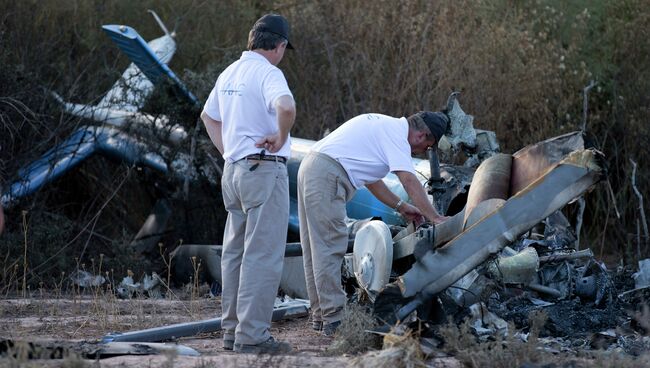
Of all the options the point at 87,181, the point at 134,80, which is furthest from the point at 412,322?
the point at 87,181

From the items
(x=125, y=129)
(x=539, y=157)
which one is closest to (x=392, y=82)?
(x=125, y=129)

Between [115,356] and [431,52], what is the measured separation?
8287mm

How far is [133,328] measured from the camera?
7582 mm

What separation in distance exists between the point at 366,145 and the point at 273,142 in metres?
1.33

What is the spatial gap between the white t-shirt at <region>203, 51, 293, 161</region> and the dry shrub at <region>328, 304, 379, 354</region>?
3.59 ft

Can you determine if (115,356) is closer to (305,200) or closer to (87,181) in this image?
(305,200)

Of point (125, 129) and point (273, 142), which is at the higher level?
point (125, 129)

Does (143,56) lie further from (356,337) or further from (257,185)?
(356,337)

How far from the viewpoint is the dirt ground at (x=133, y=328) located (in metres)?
Answer: 5.61

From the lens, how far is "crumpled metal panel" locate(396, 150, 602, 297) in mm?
6184

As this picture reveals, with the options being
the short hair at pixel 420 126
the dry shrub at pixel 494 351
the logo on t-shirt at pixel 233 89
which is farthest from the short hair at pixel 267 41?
the dry shrub at pixel 494 351

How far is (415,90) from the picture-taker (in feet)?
43.5

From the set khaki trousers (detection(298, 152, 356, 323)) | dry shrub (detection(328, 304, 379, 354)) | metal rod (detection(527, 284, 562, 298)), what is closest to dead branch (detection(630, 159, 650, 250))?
metal rod (detection(527, 284, 562, 298))

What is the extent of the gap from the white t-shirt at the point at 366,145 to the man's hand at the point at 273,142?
120 cm
